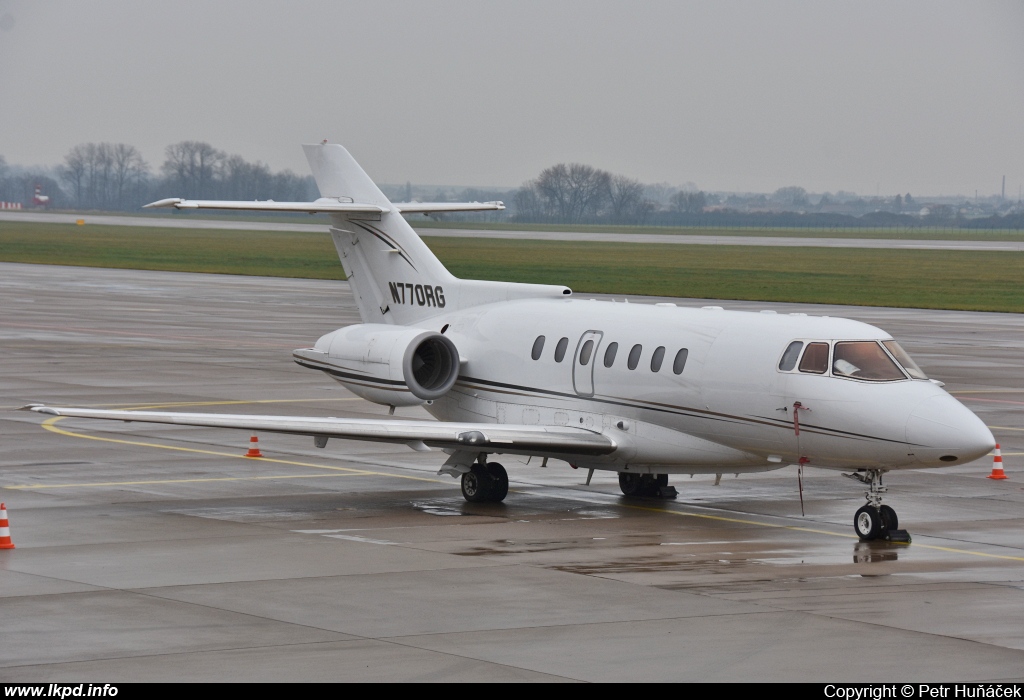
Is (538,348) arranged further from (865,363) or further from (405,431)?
(865,363)

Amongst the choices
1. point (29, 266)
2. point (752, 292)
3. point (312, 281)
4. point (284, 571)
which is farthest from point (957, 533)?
point (29, 266)

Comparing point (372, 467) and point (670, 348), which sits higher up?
point (670, 348)

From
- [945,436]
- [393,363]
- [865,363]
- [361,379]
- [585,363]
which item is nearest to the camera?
[945,436]

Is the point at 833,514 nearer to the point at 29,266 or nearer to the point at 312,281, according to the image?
the point at 312,281

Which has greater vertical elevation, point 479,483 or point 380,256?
point 380,256

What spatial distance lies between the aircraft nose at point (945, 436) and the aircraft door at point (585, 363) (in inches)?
193

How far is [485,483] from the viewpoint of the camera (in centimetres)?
2094

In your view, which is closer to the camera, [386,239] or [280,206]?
[280,206]

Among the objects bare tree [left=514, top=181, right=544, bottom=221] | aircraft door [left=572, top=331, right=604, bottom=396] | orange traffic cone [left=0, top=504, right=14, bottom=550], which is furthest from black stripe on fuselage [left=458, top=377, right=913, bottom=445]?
bare tree [left=514, top=181, right=544, bottom=221]

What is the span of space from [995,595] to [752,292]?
175ft

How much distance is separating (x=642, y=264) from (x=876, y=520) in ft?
253

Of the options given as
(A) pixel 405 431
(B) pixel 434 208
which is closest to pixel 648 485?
(A) pixel 405 431

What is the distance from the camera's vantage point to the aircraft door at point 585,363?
2112 cm

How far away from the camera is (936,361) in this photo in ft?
136
